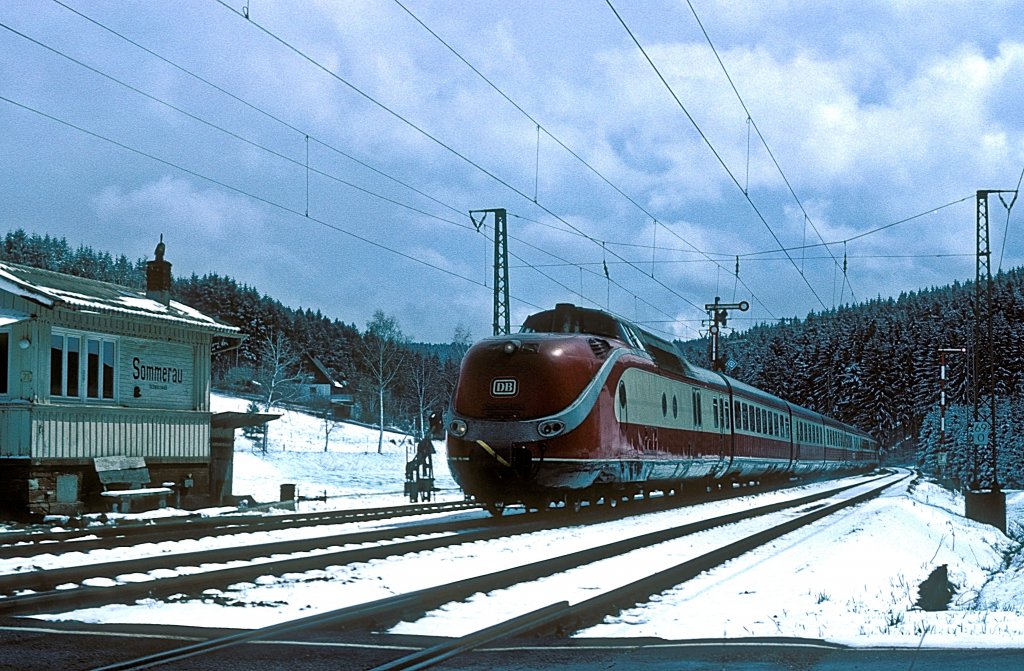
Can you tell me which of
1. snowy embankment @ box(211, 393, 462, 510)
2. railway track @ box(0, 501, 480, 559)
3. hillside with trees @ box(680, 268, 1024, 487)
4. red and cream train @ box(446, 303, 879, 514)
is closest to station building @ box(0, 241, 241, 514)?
railway track @ box(0, 501, 480, 559)

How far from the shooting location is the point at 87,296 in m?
21.9

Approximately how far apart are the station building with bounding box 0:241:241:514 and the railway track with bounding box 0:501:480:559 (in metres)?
2.33

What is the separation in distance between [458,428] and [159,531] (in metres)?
4.88

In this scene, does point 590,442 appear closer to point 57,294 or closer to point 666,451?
point 666,451

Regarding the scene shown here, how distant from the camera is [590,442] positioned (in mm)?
18062

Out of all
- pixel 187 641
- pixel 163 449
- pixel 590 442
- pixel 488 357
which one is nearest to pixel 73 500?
pixel 163 449

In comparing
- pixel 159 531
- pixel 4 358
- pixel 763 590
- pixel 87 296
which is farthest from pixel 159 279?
pixel 763 590

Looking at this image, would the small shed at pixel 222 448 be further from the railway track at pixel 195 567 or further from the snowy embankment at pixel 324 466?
the railway track at pixel 195 567

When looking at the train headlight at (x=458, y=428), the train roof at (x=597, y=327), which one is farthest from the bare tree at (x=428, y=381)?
the train headlight at (x=458, y=428)

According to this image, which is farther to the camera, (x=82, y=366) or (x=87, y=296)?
(x=87, y=296)

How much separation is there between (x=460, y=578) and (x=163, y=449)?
1406cm

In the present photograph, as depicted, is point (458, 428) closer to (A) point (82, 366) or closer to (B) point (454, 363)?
(A) point (82, 366)

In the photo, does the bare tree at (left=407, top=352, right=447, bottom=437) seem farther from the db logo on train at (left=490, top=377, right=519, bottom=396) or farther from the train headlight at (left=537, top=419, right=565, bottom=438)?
the train headlight at (left=537, top=419, right=565, bottom=438)

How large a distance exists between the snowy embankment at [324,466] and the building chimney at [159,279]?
582 centimetres
